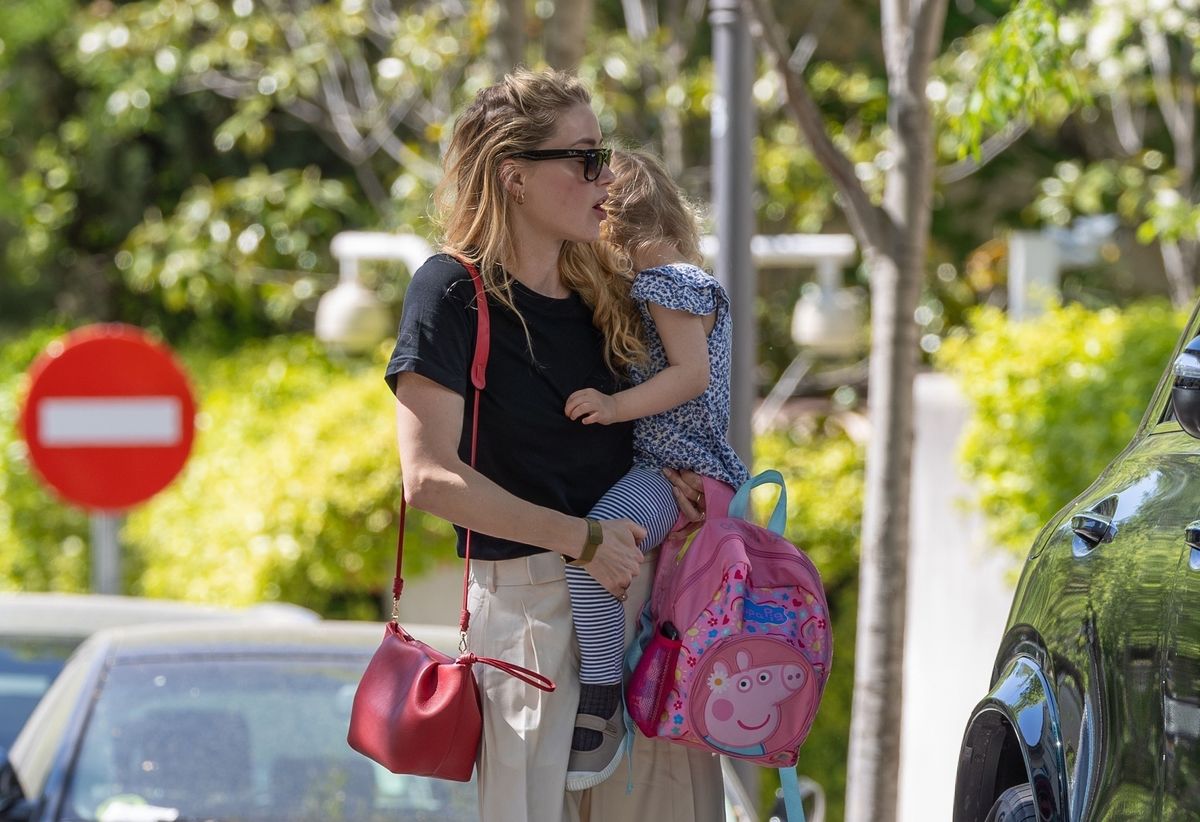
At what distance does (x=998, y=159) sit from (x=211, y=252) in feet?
19.9

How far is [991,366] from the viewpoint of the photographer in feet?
22.0

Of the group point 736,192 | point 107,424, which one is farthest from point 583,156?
point 107,424

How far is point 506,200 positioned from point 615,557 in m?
0.63

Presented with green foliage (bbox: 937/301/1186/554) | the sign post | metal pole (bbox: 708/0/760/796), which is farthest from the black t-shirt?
the sign post

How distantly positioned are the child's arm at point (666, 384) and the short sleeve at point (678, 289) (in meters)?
0.02

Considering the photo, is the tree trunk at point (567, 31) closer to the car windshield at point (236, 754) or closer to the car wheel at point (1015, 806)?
the car windshield at point (236, 754)

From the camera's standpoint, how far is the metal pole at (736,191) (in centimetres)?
553

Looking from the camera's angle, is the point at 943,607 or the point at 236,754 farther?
the point at 943,607

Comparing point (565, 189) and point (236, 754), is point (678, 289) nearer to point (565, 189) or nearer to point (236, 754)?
point (565, 189)

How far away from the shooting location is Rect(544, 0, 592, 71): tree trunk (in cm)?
680

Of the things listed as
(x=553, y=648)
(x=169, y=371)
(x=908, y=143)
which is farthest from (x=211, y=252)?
(x=553, y=648)

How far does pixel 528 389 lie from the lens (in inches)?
116

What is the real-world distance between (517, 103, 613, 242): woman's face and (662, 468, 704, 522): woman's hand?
1.45ft

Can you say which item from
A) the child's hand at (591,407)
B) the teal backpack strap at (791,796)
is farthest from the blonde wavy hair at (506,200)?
the teal backpack strap at (791,796)
